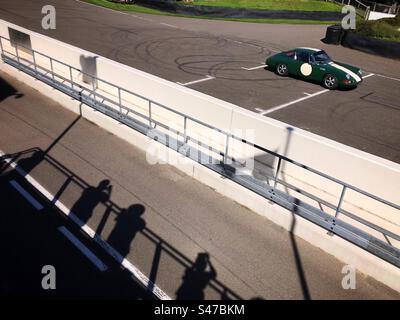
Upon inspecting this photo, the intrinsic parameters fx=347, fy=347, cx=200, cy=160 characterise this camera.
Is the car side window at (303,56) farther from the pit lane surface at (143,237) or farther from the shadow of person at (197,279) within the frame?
the shadow of person at (197,279)

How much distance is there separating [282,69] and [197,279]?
1323cm

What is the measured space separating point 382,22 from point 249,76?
14.1m

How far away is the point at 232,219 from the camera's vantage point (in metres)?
7.21

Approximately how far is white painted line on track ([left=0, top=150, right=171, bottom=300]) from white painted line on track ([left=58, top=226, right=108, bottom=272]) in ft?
0.75

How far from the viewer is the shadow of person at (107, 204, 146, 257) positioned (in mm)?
6414

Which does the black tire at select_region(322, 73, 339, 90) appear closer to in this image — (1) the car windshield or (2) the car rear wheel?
(2) the car rear wheel

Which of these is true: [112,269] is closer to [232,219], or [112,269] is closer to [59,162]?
[232,219]

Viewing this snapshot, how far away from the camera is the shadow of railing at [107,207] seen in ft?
19.0

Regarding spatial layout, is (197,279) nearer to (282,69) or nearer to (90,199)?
(90,199)

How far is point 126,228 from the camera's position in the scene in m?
6.80

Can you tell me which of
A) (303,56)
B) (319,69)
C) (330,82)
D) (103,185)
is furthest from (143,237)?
(303,56)

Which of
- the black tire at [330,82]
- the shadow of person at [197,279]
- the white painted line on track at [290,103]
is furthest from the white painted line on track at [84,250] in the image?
the black tire at [330,82]

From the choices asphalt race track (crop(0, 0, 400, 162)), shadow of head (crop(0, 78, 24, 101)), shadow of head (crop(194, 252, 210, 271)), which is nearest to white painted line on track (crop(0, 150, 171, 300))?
shadow of head (crop(194, 252, 210, 271))
